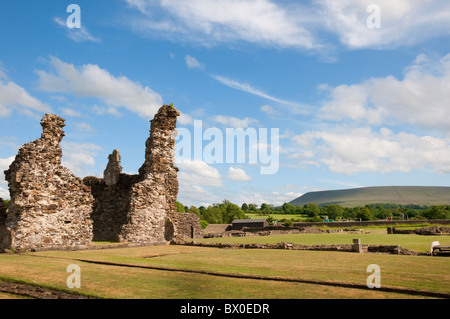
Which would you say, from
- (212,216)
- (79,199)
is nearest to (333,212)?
(212,216)

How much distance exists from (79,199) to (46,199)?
1607 millimetres

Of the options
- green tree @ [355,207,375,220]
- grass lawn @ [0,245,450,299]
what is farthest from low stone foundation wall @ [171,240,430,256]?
green tree @ [355,207,375,220]

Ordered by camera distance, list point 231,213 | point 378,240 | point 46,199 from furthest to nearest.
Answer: point 231,213
point 378,240
point 46,199

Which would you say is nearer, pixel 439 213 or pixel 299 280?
pixel 299 280

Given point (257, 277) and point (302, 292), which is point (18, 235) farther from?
point (302, 292)

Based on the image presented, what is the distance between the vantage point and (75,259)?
13.1 metres

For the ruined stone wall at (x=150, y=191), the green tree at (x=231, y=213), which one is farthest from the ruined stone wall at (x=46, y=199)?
the green tree at (x=231, y=213)

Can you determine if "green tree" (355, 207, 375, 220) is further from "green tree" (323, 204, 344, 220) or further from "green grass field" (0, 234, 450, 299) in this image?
"green grass field" (0, 234, 450, 299)

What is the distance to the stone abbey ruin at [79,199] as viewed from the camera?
54.7 feet

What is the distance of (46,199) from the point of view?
57.0ft

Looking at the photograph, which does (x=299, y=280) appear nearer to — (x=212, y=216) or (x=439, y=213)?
(x=212, y=216)

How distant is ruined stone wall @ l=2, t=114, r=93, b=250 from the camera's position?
16.5 m
